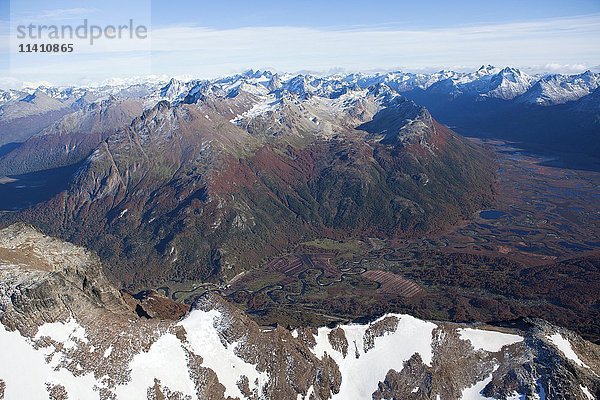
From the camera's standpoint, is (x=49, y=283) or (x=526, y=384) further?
(x=526, y=384)

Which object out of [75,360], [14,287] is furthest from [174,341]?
[14,287]

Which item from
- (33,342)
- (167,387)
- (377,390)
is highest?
(33,342)

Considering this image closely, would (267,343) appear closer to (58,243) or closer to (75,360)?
(75,360)

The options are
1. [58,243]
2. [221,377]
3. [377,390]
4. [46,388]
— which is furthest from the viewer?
[58,243]

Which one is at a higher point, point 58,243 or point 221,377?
point 58,243

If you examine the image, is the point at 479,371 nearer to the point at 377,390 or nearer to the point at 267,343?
the point at 377,390

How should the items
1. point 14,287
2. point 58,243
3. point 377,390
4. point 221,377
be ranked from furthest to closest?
point 58,243 < point 377,390 < point 221,377 < point 14,287
